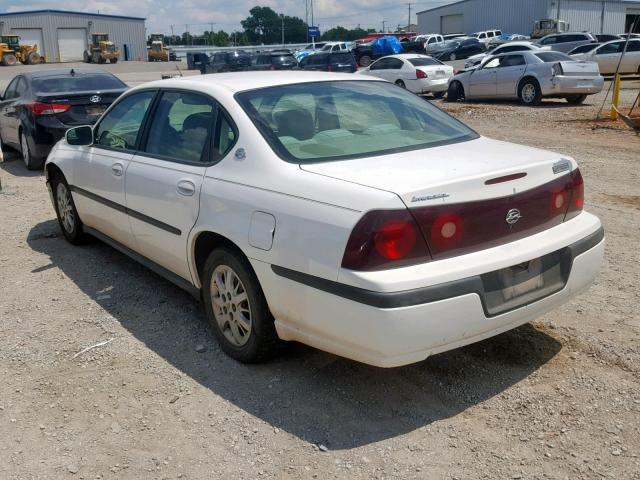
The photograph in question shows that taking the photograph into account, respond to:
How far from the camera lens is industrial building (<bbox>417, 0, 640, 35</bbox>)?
62531mm

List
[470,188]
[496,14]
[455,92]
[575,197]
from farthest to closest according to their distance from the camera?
[496,14], [455,92], [575,197], [470,188]

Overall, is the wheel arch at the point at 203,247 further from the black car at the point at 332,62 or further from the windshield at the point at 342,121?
the black car at the point at 332,62

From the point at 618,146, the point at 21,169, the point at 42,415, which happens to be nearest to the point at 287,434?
the point at 42,415

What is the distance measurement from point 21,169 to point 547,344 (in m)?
9.50

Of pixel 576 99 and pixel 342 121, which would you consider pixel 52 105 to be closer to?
pixel 342 121

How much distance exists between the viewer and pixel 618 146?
1167 centimetres

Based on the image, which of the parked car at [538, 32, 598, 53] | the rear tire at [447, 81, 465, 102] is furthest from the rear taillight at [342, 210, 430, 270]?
the parked car at [538, 32, 598, 53]

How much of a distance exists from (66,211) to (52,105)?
4632 mm

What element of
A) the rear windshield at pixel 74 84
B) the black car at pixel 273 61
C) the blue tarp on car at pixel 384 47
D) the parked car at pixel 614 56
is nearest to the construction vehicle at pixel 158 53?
the blue tarp on car at pixel 384 47

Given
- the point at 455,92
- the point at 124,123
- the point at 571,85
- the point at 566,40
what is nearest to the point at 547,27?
the point at 566,40

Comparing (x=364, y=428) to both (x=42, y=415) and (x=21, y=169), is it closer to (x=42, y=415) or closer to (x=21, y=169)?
(x=42, y=415)

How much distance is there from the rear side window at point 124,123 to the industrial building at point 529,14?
206ft

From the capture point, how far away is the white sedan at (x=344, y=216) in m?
3.18

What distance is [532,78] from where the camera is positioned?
18.9 meters
